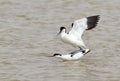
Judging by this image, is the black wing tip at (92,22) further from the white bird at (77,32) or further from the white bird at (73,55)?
the white bird at (73,55)

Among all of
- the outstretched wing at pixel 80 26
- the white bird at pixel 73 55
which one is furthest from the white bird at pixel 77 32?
the white bird at pixel 73 55

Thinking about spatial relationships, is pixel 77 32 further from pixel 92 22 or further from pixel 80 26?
pixel 92 22

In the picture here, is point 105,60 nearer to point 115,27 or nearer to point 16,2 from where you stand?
point 115,27

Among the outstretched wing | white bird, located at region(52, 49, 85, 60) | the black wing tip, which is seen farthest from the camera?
the black wing tip

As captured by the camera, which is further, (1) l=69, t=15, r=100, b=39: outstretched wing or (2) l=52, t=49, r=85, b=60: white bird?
(1) l=69, t=15, r=100, b=39: outstretched wing

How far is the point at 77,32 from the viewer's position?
13.1 m

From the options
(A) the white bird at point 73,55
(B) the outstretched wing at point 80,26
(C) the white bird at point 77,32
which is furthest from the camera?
(B) the outstretched wing at point 80,26

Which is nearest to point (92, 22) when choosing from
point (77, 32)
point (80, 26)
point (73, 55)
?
point (80, 26)

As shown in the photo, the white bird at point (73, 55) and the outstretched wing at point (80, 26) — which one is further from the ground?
the outstretched wing at point (80, 26)

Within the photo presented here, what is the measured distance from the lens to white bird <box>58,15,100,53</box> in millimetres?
12930

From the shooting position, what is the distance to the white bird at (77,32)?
1293 centimetres

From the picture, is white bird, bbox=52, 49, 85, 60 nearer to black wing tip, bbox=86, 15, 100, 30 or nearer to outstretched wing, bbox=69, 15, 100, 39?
outstretched wing, bbox=69, 15, 100, 39

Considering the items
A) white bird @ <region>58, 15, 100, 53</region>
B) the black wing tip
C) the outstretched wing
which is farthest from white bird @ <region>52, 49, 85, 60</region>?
the black wing tip

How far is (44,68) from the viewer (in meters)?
12.1
